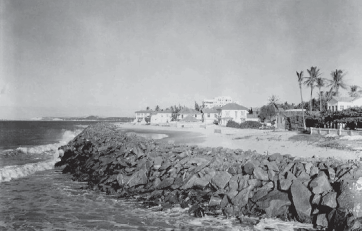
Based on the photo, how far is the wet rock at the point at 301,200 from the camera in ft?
29.0

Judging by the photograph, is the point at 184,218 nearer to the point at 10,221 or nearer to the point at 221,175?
the point at 221,175

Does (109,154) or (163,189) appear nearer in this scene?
(163,189)

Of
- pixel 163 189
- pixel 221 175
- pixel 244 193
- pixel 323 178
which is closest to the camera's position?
pixel 323 178

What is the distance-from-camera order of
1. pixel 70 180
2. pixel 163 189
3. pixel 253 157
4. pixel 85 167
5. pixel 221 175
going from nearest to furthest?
pixel 221 175 < pixel 163 189 < pixel 253 157 < pixel 70 180 < pixel 85 167

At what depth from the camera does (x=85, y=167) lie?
61.9ft

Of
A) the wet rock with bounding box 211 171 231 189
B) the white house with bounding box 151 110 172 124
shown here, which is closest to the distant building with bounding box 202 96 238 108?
the white house with bounding box 151 110 172 124

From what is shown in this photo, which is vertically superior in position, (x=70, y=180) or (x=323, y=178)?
(x=323, y=178)

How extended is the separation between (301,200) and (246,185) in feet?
6.71

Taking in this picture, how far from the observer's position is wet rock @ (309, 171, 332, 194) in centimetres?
915

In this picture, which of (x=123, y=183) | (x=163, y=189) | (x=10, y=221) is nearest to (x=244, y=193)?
(x=163, y=189)

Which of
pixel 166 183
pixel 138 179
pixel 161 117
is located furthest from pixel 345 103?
pixel 161 117

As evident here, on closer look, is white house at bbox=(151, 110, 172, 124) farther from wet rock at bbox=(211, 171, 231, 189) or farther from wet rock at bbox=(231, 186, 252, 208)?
wet rock at bbox=(231, 186, 252, 208)

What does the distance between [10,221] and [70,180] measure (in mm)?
6828

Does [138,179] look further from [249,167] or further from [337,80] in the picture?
[337,80]
